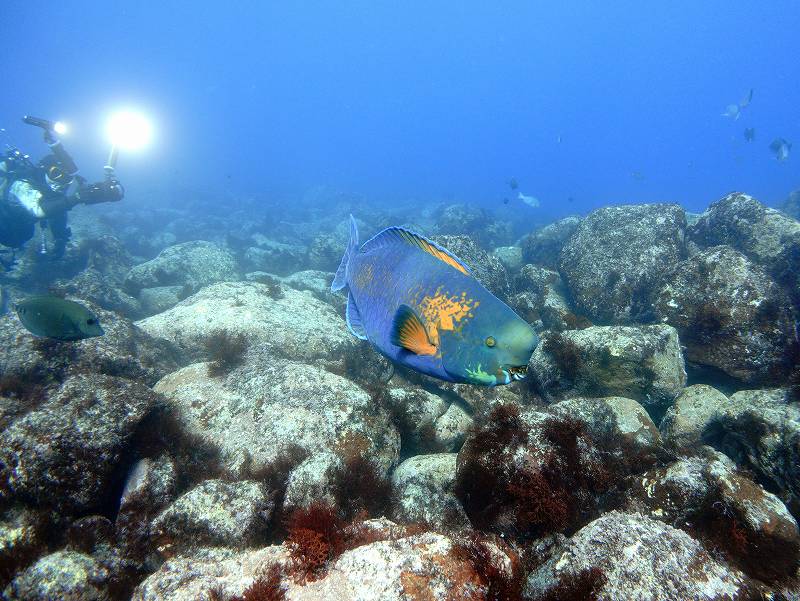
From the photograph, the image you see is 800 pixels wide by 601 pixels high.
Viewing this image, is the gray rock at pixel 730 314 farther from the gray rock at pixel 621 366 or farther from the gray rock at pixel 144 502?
the gray rock at pixel 144 502

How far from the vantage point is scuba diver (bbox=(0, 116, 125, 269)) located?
11859mm

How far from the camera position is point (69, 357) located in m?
5.10

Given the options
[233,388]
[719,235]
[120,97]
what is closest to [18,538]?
[233,388]

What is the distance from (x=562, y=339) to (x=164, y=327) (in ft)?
23.2

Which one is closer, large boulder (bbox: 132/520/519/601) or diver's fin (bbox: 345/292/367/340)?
large boulder (bbox: 132/520/519/601)

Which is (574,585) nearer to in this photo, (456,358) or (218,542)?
(456,358)

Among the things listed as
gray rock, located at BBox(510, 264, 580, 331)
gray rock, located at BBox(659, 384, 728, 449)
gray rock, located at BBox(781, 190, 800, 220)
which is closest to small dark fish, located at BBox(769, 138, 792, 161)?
gray rock, located at BBox(781, 190, 800, 220)

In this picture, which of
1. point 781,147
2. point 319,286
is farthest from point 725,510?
point 781,147

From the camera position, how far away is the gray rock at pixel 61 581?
8.15ft

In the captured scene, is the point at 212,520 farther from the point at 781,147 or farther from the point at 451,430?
the point at 781,147

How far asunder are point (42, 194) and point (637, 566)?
17848 millimetres

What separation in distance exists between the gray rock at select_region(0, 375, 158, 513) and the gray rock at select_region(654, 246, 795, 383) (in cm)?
762

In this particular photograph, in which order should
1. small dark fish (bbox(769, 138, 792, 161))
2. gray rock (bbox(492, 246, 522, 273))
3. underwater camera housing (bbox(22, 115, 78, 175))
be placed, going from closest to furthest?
1. gray rock (bbox(492, 246, 522, 273))
2. underwater camera housing (bbox(22, 115, 78, 175))
3. small dark fish (bbox(769, 138, 792, 161))

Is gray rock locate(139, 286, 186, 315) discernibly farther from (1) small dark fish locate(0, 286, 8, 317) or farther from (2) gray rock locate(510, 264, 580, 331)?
(2) gray rock locate(510, 264, 580, 331)
